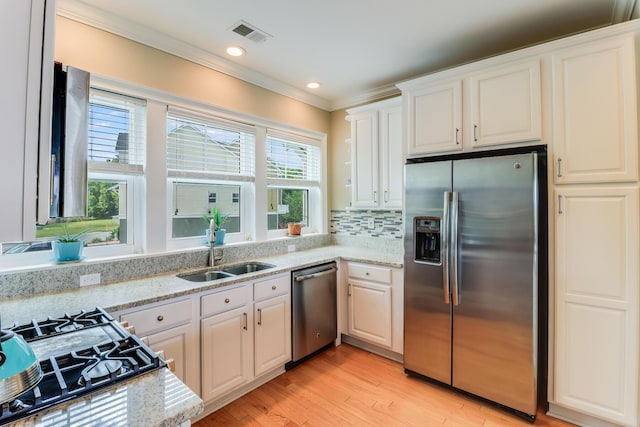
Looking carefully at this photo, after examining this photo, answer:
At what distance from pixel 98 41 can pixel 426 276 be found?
2.84 meters

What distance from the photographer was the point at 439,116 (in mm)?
2428

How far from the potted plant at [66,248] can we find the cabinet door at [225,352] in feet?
3.01

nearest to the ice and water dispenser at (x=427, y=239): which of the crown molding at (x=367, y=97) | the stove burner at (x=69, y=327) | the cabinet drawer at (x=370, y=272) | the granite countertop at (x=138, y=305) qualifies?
the granite countertop at (x=138, y=305)

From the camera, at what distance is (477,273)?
2152 mm

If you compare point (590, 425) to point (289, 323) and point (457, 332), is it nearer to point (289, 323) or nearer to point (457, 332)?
point (457, 332)

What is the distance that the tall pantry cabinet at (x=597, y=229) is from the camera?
1790 millimetres

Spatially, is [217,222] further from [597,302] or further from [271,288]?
[597,302]

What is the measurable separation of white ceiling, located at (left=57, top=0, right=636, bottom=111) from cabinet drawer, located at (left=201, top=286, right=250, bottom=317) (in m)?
1.88

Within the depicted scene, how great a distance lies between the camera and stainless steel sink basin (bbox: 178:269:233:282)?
2.35 meters

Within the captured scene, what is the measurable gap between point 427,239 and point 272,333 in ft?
4.75

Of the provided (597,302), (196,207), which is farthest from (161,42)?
(597,302)

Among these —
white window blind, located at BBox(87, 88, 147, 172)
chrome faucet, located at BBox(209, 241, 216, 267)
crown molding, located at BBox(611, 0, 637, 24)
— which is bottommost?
chrome faucet, located at BBox(209, 241, 216, 267)

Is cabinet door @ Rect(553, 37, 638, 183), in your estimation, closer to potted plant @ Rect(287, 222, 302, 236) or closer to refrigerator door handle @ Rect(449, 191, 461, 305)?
refrigerator door handle @ Rect(449, 191, 461, 305)

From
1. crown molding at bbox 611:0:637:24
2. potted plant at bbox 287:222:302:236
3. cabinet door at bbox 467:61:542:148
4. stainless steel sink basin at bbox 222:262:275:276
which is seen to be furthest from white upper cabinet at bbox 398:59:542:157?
stainless steel sink basin at bbox 222:262:275:276
